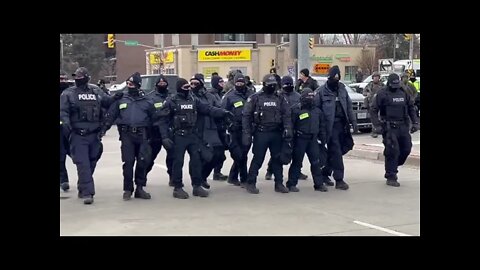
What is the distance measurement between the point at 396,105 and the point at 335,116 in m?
1.05

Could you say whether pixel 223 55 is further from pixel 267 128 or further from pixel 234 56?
pixel 267 128

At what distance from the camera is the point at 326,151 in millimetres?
10516

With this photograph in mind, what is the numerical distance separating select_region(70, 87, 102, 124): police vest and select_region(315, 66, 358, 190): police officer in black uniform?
3609 mm

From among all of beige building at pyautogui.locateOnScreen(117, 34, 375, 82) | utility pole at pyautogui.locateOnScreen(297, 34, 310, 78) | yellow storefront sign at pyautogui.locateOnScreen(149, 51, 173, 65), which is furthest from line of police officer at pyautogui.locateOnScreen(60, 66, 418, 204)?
yellow storefront sign at pyautogui.locateOnScreen(149, 51, 173, 65)

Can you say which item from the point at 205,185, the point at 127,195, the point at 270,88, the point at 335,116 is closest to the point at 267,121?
the point at 270,88

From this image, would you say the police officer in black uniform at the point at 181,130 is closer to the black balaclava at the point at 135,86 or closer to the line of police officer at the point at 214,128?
the line of police officer at the point at 214,128

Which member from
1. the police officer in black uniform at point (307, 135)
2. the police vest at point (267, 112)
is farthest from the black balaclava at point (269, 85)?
the police officer in black uniform at point (307, 135)

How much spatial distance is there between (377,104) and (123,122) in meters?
4.31

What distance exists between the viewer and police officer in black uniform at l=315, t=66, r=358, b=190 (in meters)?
10.3

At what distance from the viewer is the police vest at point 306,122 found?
392 inches

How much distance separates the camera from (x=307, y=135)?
32.9 feet

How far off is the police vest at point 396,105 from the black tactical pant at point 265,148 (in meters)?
1.99

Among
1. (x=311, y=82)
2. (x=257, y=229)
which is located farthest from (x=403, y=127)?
(x=257, y=229)
